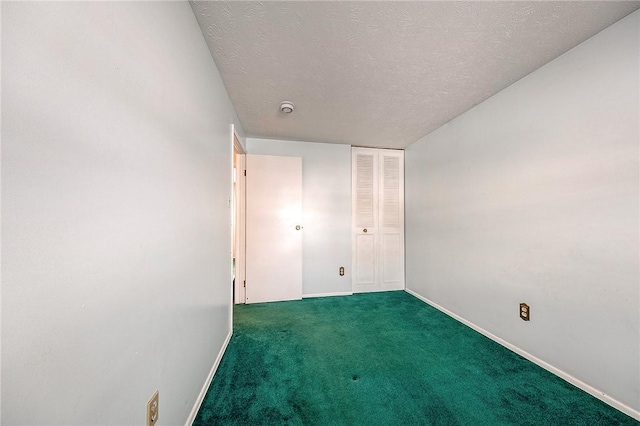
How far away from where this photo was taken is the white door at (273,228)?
311cm

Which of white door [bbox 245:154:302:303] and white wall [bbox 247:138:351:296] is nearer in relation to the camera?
white door [bbox 245:154:302:303]

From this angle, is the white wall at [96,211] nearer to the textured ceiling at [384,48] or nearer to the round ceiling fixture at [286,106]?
the textured ceiling at [384,48]

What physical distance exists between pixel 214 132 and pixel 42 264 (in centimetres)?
142

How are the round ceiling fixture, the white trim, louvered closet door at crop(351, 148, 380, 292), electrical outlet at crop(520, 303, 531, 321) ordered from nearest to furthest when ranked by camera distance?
electrical outlet at crop(520, 303, 531, 321) → the round ceiling fixture → the white trim → louvered closet door at crop(351, 148, 380, 292)

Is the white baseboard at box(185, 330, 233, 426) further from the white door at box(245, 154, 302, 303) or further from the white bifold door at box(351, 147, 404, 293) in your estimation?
the white bifold door at box(351, 147, 404, 293)

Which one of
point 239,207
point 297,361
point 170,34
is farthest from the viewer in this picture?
point 239,207

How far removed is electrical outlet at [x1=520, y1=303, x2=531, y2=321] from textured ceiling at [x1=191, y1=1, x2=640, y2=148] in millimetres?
1856

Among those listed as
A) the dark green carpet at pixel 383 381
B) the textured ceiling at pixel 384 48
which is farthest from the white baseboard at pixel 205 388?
the textured ceiling at pixel 384 48

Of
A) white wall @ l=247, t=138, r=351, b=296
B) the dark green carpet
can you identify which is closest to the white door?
white wall @ l=247, t=138, r=351, b=296

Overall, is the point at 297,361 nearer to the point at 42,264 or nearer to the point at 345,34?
the point at 42,264

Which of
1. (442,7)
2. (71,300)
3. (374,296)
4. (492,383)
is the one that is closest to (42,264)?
(71,300)

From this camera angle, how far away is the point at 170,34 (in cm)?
103

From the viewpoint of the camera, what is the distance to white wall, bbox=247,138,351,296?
11.0 feet

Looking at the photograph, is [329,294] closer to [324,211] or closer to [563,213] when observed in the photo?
[324,211]
